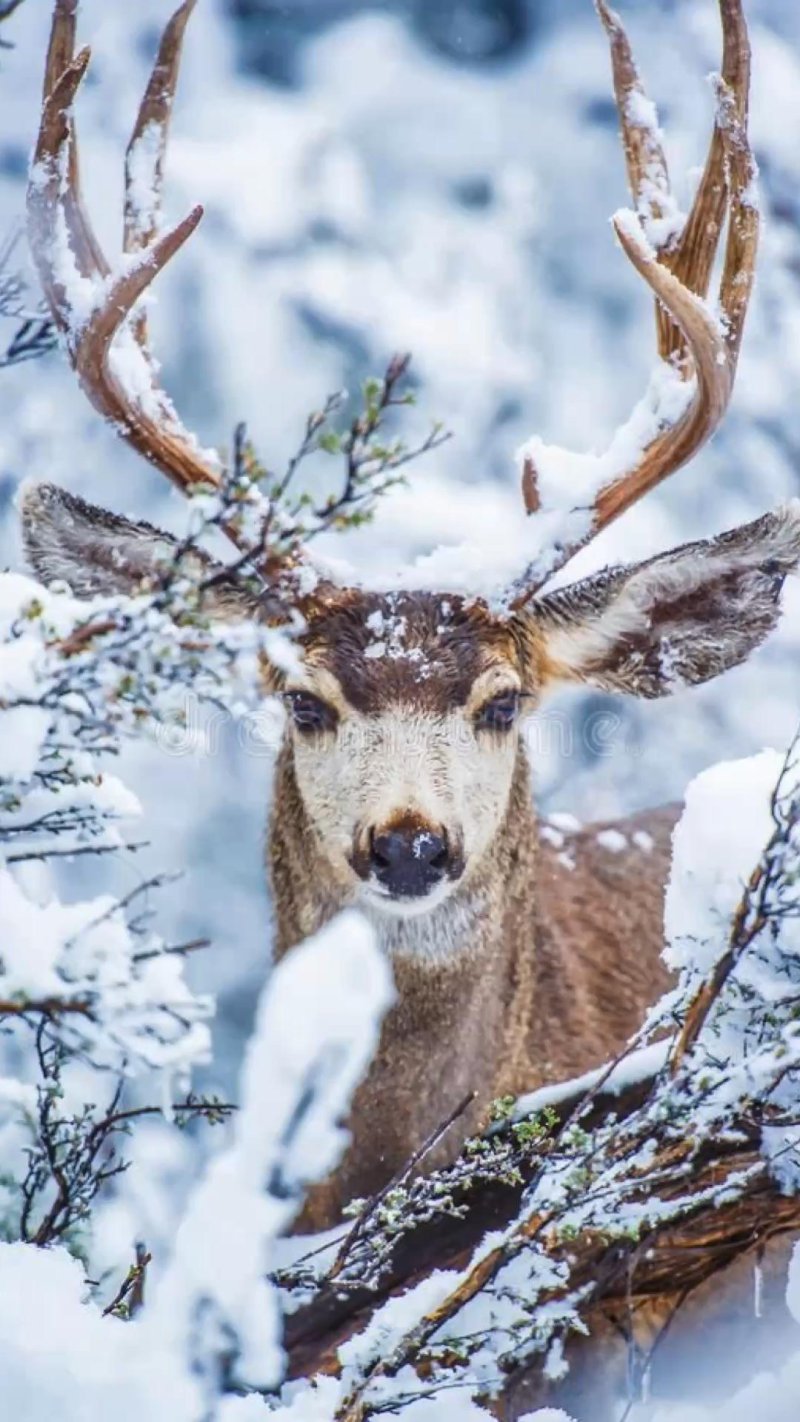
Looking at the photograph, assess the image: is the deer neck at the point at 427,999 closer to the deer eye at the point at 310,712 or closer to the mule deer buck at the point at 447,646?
the mule deer buck at the point at 447,646

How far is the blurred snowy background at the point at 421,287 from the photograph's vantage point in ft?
26.1

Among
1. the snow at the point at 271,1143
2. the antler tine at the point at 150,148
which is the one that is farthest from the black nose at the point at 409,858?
the snow at the point at 271,1143

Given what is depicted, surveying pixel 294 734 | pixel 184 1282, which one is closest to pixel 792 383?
pixel 294 734

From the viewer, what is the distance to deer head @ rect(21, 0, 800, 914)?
13.2 feet

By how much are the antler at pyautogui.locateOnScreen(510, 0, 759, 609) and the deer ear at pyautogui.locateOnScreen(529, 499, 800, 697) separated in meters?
0.22

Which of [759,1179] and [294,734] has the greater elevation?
[294,734]

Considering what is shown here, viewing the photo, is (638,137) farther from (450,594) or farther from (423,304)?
(423,304)

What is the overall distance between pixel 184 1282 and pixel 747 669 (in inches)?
277

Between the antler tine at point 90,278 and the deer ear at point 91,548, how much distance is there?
175 mm

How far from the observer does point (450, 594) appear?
4.48 m

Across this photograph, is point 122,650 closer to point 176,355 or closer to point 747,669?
point 176,355

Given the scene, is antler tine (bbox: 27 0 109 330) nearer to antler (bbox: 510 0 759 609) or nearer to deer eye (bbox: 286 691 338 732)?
deer eye (bbox: 286 691 338 732)

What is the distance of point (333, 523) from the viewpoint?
A: 7.90 feet

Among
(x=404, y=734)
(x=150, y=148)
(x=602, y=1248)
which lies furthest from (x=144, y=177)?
(x=602, y=1248)
